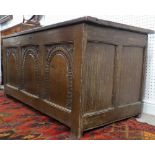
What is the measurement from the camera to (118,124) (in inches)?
62.9

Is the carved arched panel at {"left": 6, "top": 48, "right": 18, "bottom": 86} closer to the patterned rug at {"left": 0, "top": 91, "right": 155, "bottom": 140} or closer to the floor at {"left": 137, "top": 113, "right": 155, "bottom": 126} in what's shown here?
the patterned rug at {"left": 0, "top": 91, "right": 155, "bottom": 140}

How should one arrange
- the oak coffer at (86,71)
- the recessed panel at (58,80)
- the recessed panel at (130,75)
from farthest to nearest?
the recessed panel at (130,75)
the recessed panel at (58,80)
the oak coffer at (86,71)

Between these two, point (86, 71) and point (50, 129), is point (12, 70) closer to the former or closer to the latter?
point (50, 129)

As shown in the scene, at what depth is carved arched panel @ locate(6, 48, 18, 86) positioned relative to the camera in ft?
7.25

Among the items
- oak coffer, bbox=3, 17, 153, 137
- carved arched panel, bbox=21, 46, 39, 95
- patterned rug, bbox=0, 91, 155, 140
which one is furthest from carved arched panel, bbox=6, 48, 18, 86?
patterned rug, bbox=0, 91, 155, 140

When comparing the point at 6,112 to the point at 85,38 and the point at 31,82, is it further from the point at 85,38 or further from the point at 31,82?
the point at 85,38

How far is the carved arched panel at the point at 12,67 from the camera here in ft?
7.25

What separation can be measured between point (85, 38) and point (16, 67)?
118 cm

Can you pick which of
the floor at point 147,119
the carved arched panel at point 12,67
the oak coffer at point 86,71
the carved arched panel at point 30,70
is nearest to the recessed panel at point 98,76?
the oak coffer at point 86,71

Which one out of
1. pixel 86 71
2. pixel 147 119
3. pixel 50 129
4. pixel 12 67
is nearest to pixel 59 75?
pixel 86 71

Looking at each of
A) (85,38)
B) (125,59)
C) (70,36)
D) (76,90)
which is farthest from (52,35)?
(125,59)

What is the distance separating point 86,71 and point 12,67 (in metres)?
1.26

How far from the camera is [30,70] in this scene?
74.6 inches

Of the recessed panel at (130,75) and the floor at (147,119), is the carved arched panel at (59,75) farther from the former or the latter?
the floor at (147,119)
